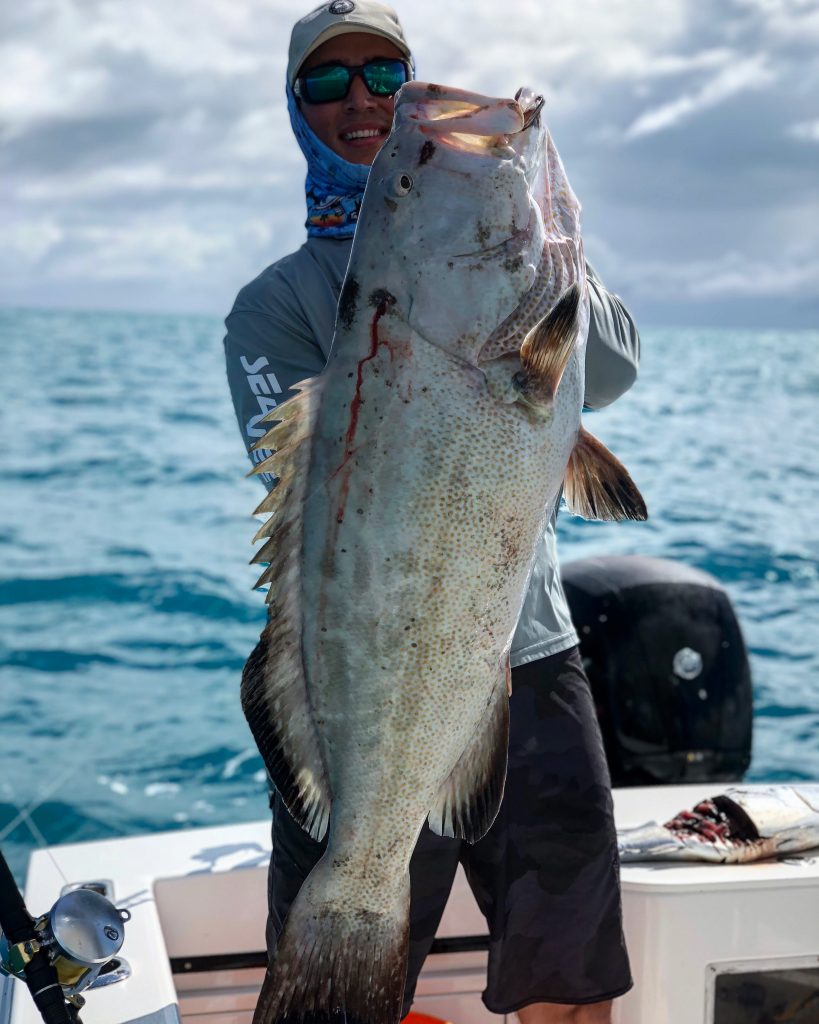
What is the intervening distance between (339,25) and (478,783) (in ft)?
5.30

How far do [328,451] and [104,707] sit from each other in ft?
27.3

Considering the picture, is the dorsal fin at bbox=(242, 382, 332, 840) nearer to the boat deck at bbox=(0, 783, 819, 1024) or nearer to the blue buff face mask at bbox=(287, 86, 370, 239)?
the blue buff face mask at bbox=(287, 86, 370, 239)

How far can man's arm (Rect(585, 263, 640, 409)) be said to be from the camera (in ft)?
6.72

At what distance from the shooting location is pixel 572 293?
161 centimetres

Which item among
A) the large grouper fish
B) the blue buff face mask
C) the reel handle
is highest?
Answer: the blue buff face mask

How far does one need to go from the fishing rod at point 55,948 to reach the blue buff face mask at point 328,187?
1437mm

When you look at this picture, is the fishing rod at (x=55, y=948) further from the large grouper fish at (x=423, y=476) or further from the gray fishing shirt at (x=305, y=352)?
the gray fishing shirt at (x=305, y=352)

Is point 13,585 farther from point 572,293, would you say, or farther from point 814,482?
point 814,482

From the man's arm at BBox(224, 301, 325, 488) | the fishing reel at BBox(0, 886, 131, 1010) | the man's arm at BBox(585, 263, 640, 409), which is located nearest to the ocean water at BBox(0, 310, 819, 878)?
the fishing reel at BBox(0, 886, 131, 1010)

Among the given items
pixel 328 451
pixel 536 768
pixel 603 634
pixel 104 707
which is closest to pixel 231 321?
pixel 328 451

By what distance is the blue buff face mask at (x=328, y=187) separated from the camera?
2402mm

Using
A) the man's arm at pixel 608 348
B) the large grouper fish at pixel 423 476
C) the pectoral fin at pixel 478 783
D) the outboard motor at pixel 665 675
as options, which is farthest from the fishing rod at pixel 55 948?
the outboard motor at pixel 665 675

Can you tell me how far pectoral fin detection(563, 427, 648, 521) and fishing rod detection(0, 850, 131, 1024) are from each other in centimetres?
126

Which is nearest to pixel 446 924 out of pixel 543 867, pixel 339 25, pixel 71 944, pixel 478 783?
pixel 543 867
